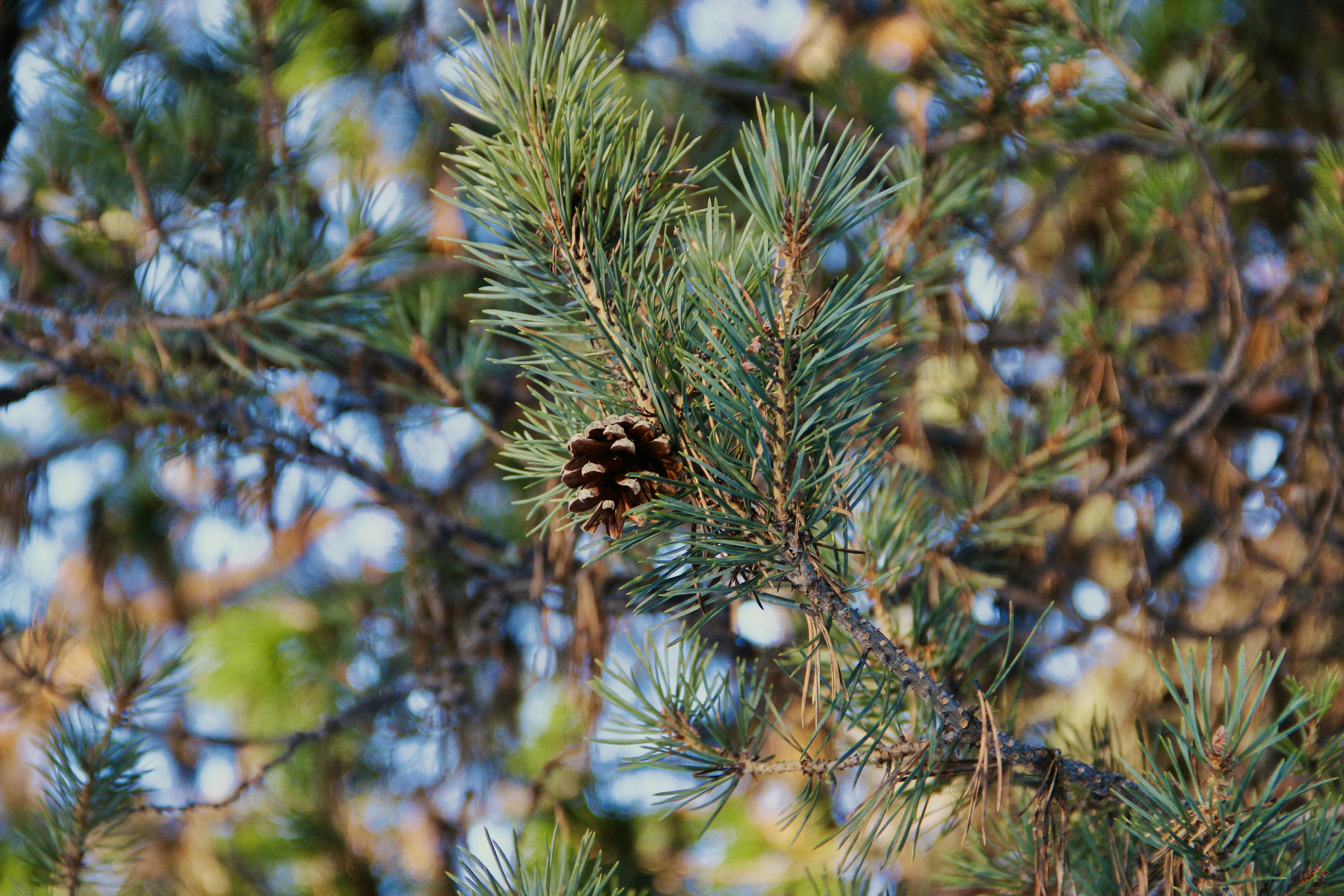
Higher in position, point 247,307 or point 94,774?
point 247,307

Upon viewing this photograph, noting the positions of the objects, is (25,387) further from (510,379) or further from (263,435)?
(510,379)

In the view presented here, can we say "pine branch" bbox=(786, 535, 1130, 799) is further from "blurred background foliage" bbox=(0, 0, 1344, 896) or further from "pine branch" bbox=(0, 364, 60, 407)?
"pine branch" bbox=(0, 364, 60, 407)

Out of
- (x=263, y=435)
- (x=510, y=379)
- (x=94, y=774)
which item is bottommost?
(x=94, y=774)

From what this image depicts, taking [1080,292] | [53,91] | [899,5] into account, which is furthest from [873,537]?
[899,5]

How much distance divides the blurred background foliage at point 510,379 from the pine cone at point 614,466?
191 millimetres

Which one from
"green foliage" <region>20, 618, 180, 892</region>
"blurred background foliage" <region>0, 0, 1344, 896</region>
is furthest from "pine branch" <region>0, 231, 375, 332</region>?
"green foliage" <region>20, 618, 180, 892</region>

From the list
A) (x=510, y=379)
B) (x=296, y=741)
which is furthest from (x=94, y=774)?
(x=510, y=379)

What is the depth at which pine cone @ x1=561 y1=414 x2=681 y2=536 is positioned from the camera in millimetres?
406

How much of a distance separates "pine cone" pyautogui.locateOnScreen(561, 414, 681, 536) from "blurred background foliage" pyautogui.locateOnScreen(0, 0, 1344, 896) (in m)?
0.19

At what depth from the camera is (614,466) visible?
42 centimetres

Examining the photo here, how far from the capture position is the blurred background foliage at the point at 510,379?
793 mm

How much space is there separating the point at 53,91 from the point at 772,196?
0.87 metres

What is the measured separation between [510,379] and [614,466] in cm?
61

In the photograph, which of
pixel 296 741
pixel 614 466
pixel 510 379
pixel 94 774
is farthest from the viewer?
pixel 510 379
